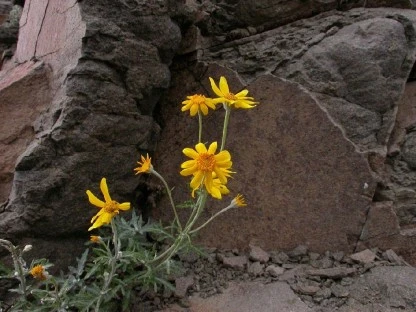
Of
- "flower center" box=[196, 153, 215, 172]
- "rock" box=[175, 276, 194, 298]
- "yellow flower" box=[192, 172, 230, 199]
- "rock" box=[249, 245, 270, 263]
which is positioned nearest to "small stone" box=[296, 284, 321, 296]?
"rock" box=[249, 245, 270, 263]

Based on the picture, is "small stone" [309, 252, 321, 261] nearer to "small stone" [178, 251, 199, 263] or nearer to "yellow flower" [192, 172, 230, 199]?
"small stone" [178, 251, 199, 263]

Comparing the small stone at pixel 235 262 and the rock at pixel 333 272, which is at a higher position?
the rock at pixel 333 272

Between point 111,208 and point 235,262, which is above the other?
point 111,208

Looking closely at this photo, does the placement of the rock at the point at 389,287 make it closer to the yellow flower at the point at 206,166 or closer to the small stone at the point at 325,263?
the small stone at the point at 325,263

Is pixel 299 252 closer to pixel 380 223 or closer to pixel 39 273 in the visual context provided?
pixel 380 223

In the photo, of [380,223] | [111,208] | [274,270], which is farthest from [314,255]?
[111,208]

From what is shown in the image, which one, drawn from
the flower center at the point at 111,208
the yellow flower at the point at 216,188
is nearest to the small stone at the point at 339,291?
the yellow flower at the point at 216,188
